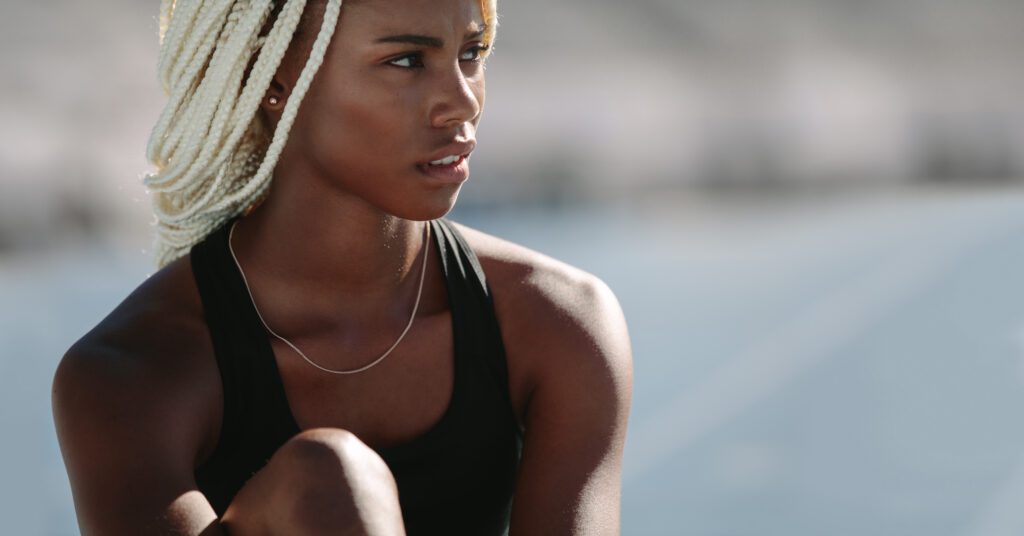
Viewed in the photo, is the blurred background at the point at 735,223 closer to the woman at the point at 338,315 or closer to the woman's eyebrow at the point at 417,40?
the woman at the point at 338,315

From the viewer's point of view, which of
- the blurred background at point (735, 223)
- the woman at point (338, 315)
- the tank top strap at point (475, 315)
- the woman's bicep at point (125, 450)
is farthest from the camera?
the blurred background at point (735, 223)

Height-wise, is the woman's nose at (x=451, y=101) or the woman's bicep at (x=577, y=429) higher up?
the woman's nose at (x=451, y=101)

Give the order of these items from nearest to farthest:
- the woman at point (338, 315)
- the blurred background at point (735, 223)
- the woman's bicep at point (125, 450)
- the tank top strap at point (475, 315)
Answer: the woman's bicep at point (125, 450) < the woman at point (338, 315) < the tank top strap at point (475, 315) < the blurred background at point (735, 223)

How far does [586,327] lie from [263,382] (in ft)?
1.86

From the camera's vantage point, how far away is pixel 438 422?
8.56 feet

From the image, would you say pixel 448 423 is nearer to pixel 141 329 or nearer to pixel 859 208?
pixel 141 329

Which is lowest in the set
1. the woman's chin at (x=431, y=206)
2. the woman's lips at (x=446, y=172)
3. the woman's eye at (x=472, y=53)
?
the woman's chin at (x=431, y=206)

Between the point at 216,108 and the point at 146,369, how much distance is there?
479 millimetres

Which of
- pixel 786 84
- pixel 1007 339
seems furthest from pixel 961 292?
pixel 786 84

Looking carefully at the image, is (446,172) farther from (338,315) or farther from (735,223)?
(735,223)

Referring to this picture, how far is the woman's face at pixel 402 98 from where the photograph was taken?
242cm

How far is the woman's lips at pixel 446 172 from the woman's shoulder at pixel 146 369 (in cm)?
45

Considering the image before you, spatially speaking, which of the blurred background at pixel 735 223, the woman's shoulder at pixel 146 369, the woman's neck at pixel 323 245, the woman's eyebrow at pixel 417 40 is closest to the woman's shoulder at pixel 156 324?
the woman's shoulder at pixel 146 369

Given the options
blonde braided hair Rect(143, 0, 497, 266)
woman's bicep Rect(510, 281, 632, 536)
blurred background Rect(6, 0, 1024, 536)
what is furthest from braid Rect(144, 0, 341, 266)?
blurred background Rect(6, 0, 1024, 536)
